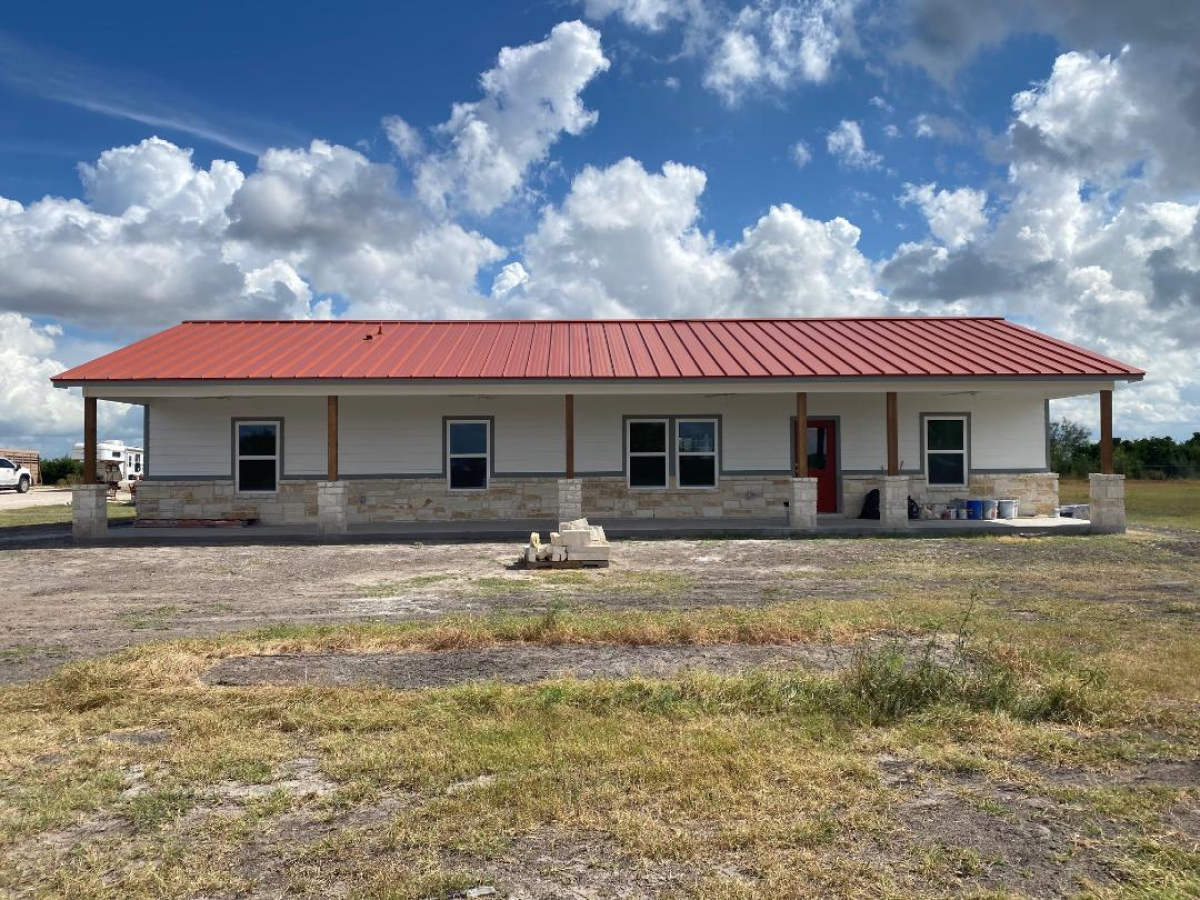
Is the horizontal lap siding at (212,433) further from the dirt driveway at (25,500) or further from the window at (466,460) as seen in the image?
the dirt driveway at (25,500)

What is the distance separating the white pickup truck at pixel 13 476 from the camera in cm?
3603

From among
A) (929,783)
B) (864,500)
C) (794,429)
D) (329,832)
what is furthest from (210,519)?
(929,783)

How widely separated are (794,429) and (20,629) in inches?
596

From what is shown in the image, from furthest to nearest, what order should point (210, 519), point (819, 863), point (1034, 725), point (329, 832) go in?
point (210, 519) → point (1034, 725) → point (329, 832) → point (819, 863)

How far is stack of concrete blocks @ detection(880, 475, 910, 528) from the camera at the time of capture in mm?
16328

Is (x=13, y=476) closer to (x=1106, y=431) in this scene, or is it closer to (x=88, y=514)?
(x=88, y=514)

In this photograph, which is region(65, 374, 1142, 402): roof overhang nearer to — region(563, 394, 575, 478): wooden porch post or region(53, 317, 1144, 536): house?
region(563, 394, 575, 478): wooden porch post

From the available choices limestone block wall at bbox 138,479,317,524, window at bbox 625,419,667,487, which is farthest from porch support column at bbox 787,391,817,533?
limestone block wall at bbox 138,479,317,524

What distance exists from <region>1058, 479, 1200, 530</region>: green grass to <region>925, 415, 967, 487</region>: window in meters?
4.22

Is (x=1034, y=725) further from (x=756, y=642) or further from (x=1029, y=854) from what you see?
(x=756, y=642)

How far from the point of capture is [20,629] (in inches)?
310

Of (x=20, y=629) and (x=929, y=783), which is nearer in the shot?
(x=929, y=783)

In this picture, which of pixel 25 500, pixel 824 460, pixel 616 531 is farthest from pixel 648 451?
pixel 25 500

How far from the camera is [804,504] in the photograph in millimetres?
16141
